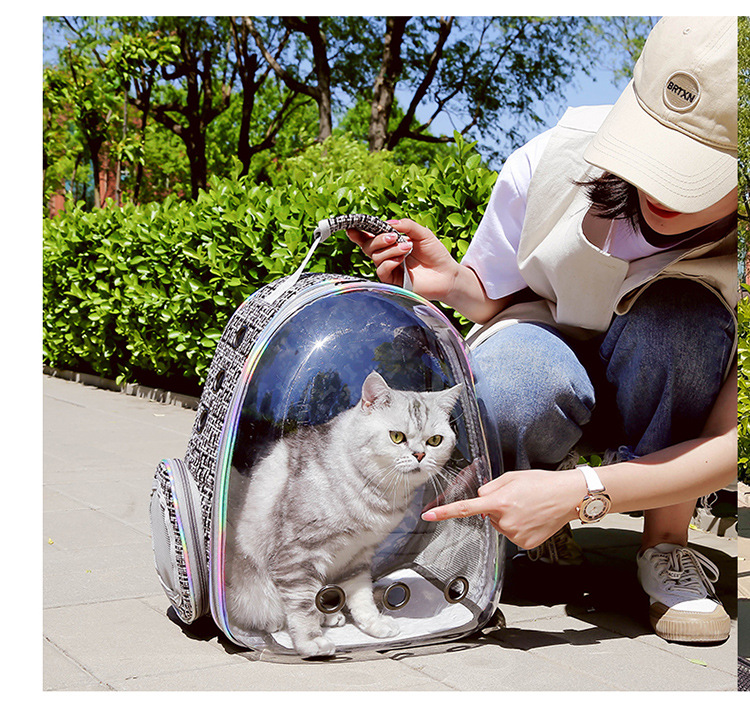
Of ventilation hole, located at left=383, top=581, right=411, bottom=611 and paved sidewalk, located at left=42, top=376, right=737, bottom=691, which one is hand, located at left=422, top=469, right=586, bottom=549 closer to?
ventilation hole, located at left=383, top=581, right=411, bottom=611

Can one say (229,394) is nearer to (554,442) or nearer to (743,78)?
(554,442)

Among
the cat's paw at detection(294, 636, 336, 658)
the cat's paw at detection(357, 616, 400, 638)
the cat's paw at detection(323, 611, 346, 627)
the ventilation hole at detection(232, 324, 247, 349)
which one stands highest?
the ventilation hole at detection(232, 324, 247, 349)

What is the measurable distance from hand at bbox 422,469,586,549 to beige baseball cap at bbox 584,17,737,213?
605 mm

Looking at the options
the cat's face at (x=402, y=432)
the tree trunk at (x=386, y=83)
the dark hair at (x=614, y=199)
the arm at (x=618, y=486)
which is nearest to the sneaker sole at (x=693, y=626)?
the arm at (x=618, y=486)

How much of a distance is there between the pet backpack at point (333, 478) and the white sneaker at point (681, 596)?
0.40m

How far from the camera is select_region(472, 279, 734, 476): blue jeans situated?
199 centimetres

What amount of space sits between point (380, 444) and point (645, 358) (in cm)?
69

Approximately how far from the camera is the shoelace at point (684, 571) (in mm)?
2061

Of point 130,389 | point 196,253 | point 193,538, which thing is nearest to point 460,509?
point 193,538

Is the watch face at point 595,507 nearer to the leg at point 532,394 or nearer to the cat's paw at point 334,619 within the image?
the leg at point 532,394

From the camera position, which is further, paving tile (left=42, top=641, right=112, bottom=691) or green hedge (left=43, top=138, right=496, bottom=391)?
green hedge (left=43, top=138, right=496, bottom=391)

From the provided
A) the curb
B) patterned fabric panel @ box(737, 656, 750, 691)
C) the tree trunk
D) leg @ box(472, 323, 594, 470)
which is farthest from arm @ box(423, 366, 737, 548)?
the tree trunk

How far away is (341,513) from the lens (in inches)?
69.5

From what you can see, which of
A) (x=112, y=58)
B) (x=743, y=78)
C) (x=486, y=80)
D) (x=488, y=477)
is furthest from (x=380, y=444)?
(x=486, y=80)
